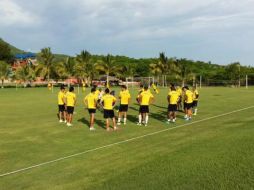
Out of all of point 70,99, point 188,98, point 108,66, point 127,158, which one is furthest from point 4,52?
point 127,158

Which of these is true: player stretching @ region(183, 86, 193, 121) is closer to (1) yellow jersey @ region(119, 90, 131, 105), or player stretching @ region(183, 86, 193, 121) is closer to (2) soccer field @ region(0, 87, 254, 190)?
(2) soccer field @ region(0, 87, 254, 190)

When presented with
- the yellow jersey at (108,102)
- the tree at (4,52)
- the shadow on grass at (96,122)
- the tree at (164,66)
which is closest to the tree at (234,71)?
the tree at (164,66)

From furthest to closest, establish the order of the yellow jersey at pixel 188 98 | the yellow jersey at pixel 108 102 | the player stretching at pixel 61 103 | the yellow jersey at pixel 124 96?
the yellow jersey at pixel 188 98 → the player stretching at pixel 61 103 → the yellow jersey at pixel 124 96 → the yellow jersey at pixel 108 102

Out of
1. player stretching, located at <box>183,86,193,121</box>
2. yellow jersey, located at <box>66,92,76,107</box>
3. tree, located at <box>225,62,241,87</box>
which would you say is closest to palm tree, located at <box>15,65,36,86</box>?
tree, located at <box>225,62,241,87</box>

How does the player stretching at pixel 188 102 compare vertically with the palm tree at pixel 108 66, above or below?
below

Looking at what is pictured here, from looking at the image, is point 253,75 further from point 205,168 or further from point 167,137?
point 205,168

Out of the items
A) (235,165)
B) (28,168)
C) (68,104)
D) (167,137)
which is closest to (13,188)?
(28,168)

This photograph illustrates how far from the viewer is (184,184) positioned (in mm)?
8555

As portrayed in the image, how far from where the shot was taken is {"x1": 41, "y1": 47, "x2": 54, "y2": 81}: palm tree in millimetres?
93312

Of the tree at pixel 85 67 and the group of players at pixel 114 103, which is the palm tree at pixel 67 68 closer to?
the tree at pixel 85 67

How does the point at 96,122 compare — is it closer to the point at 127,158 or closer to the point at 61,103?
the point at 61,103

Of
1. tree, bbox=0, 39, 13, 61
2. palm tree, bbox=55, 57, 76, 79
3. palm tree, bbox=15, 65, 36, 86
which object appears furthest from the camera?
tree, bbox=0, 39, 13, 61

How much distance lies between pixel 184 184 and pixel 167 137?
660cm

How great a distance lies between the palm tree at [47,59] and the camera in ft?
306
